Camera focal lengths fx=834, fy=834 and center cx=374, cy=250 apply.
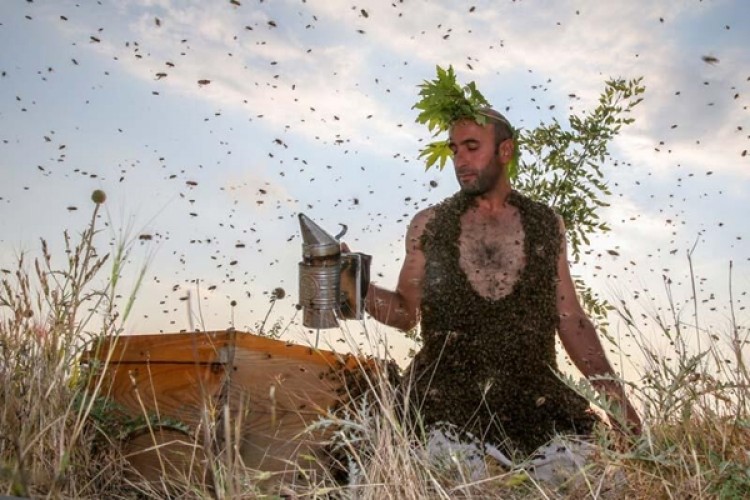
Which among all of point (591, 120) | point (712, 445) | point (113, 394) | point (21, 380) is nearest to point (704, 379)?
point (712, 445)

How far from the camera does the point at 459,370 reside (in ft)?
14.8

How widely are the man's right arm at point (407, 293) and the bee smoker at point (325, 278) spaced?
237mm

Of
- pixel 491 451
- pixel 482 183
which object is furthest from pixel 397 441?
pixel 482 183

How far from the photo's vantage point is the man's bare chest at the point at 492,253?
4.88m

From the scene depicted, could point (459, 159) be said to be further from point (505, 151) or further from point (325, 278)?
point (325, 278)

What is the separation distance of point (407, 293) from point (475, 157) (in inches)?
37.4

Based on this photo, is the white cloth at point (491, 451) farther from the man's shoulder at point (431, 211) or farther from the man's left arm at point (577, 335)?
the man's shoulder at point (431, 211)

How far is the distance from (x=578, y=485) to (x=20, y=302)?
2.74 metres

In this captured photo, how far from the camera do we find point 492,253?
5008 millimetres

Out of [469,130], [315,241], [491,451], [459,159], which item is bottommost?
[491,451]

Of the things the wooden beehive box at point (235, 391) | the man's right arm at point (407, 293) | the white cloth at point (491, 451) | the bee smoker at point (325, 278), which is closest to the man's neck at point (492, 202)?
the man's right arm at point (407, 293)

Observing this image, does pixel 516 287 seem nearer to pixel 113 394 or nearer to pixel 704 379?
pixel 704 379

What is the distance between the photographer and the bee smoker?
14.5 feet

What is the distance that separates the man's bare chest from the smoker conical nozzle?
34.6 inches
